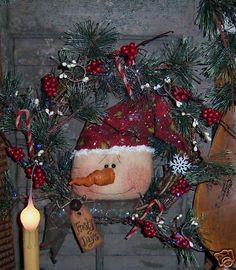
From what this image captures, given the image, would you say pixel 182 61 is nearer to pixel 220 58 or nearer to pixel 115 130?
pixel 220 58

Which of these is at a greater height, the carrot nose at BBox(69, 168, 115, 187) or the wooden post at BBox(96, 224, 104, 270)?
the carrot nose at BBox(69, 168, 115, 187)

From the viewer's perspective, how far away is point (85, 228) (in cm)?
112

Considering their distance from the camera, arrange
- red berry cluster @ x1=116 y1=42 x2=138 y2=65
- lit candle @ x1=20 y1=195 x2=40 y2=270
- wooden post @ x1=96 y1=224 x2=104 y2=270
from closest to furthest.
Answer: lit candle @ x1=20 y1=195 x2=40 y2=270, red berry cluster @ x1=116 y1=42 x2=138 y2=65, wooden post @ x1=96 y1=224 x2=104 y2=270

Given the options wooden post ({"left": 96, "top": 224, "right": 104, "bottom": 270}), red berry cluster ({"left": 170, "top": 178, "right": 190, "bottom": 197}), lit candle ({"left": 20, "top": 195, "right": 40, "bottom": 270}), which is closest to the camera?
lit candle ({"left": 20, "top": 195, "right": 40, "bottom": 270})

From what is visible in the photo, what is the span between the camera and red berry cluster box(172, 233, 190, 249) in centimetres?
109

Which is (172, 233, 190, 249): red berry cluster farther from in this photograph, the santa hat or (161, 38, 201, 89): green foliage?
(161, 38, 201, 89): green foliage

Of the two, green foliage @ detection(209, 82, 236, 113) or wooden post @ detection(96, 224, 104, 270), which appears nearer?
green foliage @ detection(209, 82, 236, 113)

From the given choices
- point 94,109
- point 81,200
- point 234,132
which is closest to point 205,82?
point 234,132

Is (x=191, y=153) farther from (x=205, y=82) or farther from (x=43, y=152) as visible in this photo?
(x=43, y=152)

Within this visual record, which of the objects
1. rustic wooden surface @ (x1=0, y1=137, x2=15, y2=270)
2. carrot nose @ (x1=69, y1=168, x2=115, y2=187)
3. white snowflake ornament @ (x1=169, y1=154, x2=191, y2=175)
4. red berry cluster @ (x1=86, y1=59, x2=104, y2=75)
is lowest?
rustic wooden surface @ (x1=0, y1=137, x2=15, y2=270)

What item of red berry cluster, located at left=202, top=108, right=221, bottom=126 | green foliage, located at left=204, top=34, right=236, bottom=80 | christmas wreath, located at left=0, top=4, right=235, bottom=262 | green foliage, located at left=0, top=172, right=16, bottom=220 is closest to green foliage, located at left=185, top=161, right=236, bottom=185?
christmas wreath, located at left=0, top=4, right=235, bottom=262

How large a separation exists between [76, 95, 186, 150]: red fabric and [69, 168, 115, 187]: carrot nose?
0.07 m

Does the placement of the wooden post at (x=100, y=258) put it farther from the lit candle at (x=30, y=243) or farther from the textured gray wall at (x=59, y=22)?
the lit candle at (x=30, y=243)

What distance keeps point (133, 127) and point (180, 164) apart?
0.48ft
